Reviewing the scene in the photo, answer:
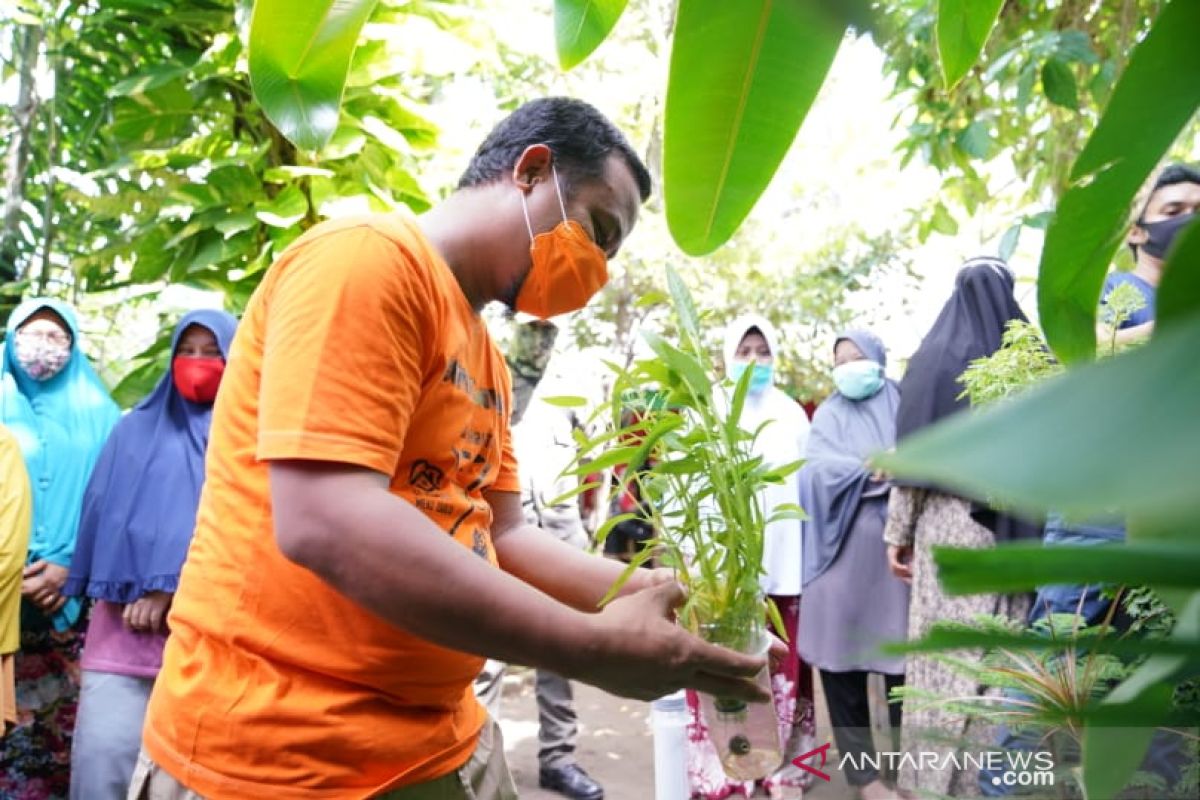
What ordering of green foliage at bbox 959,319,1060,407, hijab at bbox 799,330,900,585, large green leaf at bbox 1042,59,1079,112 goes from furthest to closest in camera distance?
1. hijab at bbox 799,330,900,585
2. large green leaf at bbox 1042,59,1079,112
3. green foliage at bbox 959,319,1060,407

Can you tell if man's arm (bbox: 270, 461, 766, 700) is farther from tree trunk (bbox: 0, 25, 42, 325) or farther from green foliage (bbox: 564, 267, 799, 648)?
tree trunk (bbox: 0, 25, 42, 325)

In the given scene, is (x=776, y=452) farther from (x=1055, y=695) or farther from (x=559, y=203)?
(x=1055, y=695)

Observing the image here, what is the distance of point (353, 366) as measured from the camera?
101 cm

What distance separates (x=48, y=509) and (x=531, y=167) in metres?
2.59

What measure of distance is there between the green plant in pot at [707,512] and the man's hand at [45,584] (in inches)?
99.1

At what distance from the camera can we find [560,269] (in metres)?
1.37

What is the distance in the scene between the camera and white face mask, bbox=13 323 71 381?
3350 mm

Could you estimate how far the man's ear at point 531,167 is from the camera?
1321 millimetres

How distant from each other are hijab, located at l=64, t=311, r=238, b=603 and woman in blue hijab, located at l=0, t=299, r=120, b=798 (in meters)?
0.35

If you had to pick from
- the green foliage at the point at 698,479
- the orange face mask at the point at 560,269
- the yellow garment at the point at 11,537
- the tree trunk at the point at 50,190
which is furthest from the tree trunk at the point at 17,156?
the green foliage at the point at 698,479

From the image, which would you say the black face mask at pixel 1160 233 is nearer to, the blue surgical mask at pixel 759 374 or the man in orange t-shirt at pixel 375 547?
the man in orange t-shirt at pixel 375 547

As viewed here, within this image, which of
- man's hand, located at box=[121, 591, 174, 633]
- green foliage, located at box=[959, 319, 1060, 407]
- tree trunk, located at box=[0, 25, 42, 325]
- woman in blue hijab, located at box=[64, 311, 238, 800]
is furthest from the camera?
tree trunk, located at box=[0, 25, 42, 325]

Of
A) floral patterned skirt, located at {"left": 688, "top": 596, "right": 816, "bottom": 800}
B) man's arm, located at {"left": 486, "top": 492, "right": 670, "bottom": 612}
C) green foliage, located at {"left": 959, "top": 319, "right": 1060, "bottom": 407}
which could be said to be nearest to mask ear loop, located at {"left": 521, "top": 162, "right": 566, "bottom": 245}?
man's arm, located at {"left": 486, "top": 492, "right": 670, "bottom": 612}

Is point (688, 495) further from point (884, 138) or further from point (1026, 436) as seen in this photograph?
point (884, 138)
